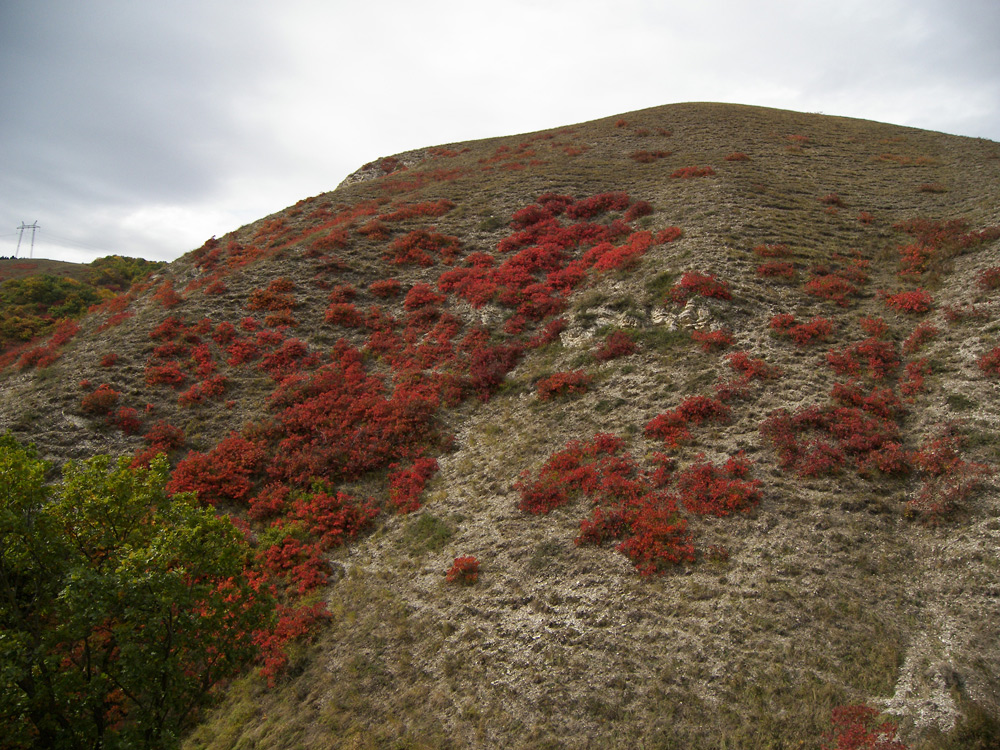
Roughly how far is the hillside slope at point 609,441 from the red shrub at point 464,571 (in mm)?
399

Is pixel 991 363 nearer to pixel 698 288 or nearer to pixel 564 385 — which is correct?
pixel 698 288

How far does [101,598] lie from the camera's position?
9031mm

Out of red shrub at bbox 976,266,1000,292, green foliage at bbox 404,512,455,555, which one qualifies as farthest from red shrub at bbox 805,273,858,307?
green foliage at bbox 404,512,455,555

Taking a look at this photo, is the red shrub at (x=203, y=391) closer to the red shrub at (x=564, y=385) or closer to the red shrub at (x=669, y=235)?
the red shrub at (x=564, y=385)

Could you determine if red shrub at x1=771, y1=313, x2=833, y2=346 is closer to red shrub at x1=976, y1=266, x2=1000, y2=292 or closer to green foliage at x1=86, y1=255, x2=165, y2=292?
red shrub at x1=976, y1=266, x2=1000, y2=292

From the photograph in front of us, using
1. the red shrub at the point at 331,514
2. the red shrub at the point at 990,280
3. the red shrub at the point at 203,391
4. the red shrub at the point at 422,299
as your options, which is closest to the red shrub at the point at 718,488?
the red shrub at the point at 331,514

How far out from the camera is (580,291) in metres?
30.9

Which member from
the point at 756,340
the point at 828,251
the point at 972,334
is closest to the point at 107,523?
the point at 756,340

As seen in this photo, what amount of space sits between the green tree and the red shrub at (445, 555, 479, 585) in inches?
243

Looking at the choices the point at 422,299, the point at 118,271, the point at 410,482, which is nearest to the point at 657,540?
the point at 410,482

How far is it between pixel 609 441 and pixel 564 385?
4.86m

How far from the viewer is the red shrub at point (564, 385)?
23422 mm

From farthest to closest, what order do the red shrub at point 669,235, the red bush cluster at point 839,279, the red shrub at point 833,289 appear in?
1. the red shrub at point 669,235
2. the red bush cluster at point 839,279
3. the red shrub at point 833,289

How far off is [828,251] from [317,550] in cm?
3091
